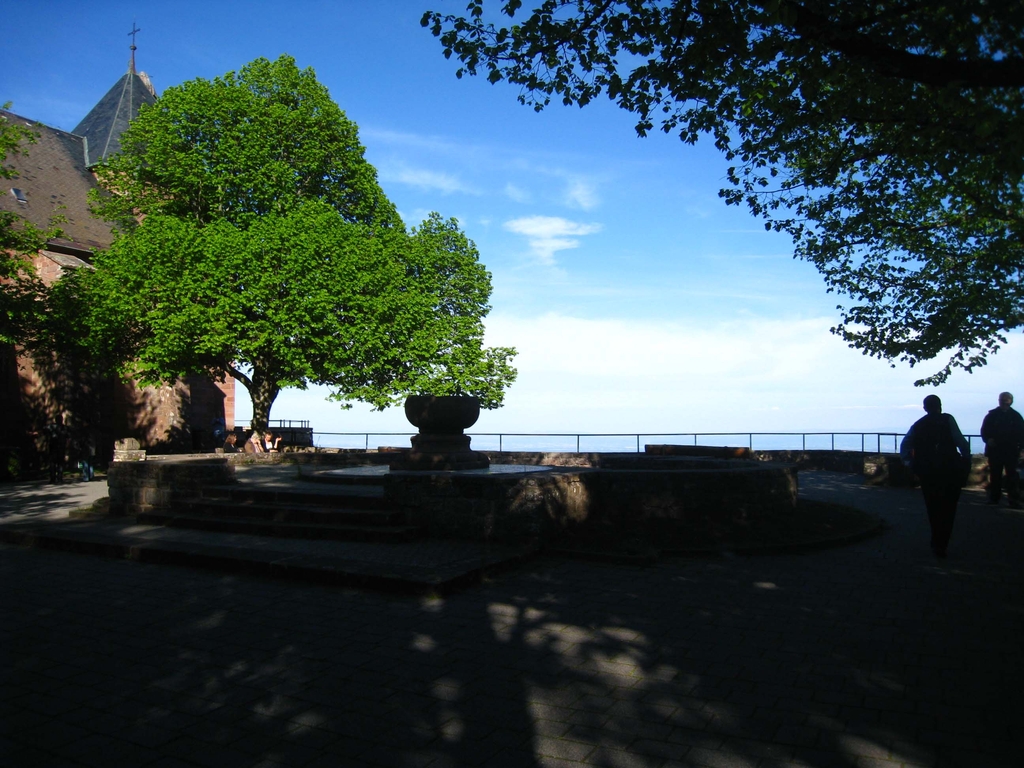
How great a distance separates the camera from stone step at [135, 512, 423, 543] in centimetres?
945

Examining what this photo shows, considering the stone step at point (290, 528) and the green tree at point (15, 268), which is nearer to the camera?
the stone step at point (290, 528)

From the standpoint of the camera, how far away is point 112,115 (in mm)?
40312

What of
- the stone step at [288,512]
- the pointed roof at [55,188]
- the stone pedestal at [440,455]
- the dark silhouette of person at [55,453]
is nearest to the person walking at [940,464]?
the stone step at [288,512]

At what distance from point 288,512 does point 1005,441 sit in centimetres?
1207

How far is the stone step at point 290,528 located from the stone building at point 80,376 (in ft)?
62.3

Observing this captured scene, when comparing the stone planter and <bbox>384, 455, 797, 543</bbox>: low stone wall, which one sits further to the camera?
the stone planter

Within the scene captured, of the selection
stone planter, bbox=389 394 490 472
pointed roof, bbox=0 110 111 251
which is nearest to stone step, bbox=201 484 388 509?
stone planter, bbox=389 394 490 472

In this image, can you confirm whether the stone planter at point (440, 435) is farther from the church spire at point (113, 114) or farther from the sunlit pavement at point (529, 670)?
the church spire at point (113, 114)

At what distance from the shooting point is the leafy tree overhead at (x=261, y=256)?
24.6 m

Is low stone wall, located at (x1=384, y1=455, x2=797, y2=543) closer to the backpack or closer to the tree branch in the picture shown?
the backpack

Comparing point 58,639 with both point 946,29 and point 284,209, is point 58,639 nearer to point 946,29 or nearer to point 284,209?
point 946,29

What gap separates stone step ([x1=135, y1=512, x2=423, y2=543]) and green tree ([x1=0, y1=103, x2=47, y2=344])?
14979 millimetres

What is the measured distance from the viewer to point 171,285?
2434 centimetres

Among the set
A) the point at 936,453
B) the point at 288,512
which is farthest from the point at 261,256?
the point at 936,453
